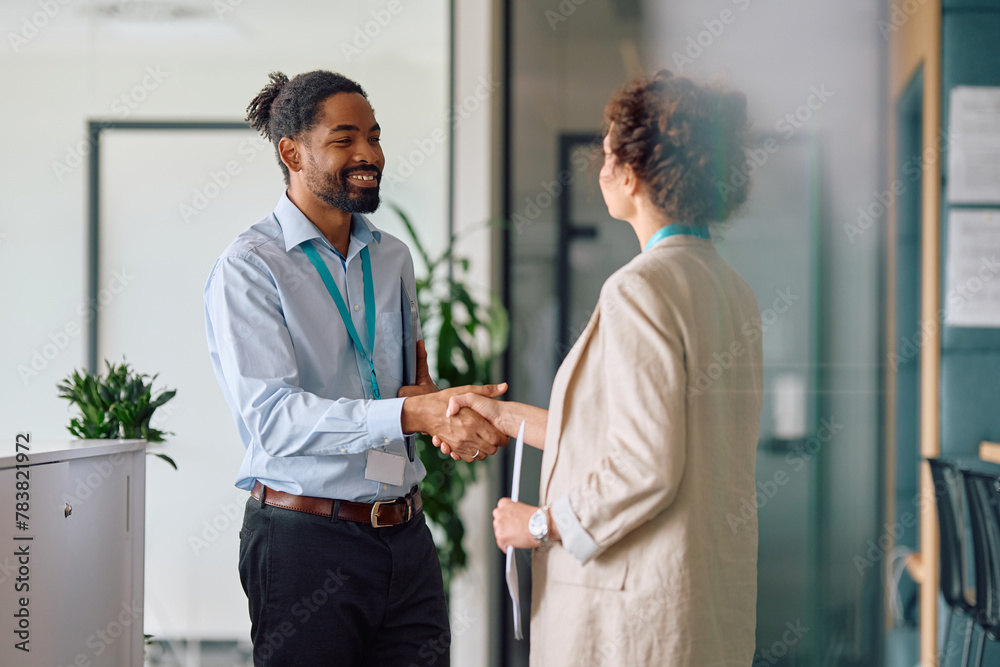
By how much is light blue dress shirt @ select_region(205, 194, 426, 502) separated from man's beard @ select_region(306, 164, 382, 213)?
7cm

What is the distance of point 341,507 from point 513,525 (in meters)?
0.42

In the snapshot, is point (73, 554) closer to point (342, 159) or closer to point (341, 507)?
point (341, 507)

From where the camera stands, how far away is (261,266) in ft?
5.24

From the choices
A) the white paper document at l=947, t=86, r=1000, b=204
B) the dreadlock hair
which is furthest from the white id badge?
the white paper document at l=947, t=86, r=1000, b=204

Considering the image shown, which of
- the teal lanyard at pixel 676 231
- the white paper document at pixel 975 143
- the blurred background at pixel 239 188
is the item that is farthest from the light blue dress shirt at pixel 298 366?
the white paper document at pixel 975 143

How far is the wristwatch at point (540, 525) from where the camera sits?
52.0 inches

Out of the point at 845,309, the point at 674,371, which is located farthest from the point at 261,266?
the point at 845,309

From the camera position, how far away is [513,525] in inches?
53.4

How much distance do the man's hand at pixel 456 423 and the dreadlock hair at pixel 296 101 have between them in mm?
604

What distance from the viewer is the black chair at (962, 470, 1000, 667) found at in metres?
2.05

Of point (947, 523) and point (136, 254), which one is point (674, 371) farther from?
point (136, 254)

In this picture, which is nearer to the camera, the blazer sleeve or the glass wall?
the blazer sleeve

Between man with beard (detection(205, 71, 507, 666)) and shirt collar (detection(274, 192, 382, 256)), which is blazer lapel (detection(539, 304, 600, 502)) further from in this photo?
shirt collar (detection(274, 192, 382, 256))

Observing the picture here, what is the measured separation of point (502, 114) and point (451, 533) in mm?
1629
